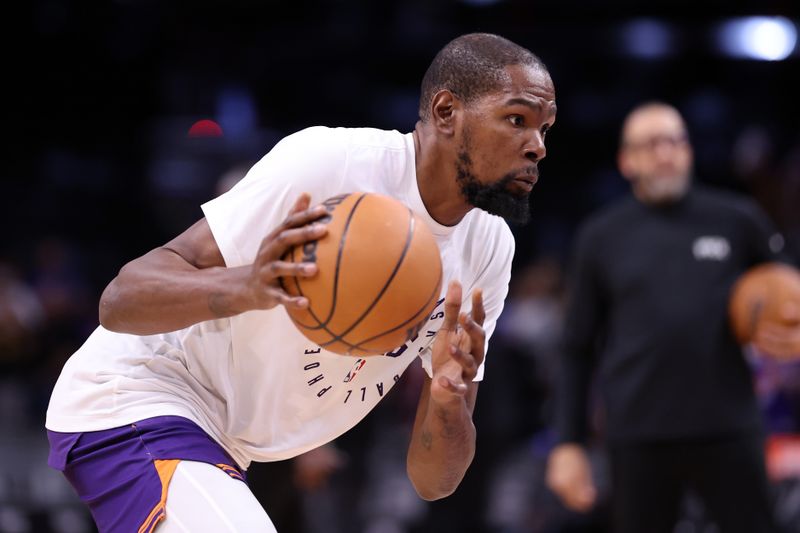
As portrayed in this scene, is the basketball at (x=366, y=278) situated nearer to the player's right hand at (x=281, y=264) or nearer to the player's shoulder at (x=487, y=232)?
the player's right hand at (x=281, y=264)

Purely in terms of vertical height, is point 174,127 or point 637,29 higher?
point 637,29

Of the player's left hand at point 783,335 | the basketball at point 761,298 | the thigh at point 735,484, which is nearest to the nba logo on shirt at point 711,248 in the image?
the basketball at point 761,298

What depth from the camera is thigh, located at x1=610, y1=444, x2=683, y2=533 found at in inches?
199

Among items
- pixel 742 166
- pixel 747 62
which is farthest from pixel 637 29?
pixel 742 166

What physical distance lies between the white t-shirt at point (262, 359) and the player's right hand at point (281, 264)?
0.34m

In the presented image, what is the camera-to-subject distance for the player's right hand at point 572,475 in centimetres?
521

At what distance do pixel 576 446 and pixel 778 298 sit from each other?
3.95 feet

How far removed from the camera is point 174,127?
1299 centimetres

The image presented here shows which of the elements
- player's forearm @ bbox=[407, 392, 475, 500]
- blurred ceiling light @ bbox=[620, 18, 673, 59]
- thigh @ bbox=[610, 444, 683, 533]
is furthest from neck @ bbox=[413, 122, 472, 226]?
blurred ceiling light @ bbox=[620, 18, 673, 59]

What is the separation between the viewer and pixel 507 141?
119 inches

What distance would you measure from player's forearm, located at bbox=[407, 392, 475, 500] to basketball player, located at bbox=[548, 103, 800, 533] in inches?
74.9

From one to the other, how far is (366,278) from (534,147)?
71cm

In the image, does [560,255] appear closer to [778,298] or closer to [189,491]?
[778,298]

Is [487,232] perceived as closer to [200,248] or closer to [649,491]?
[200,248]
